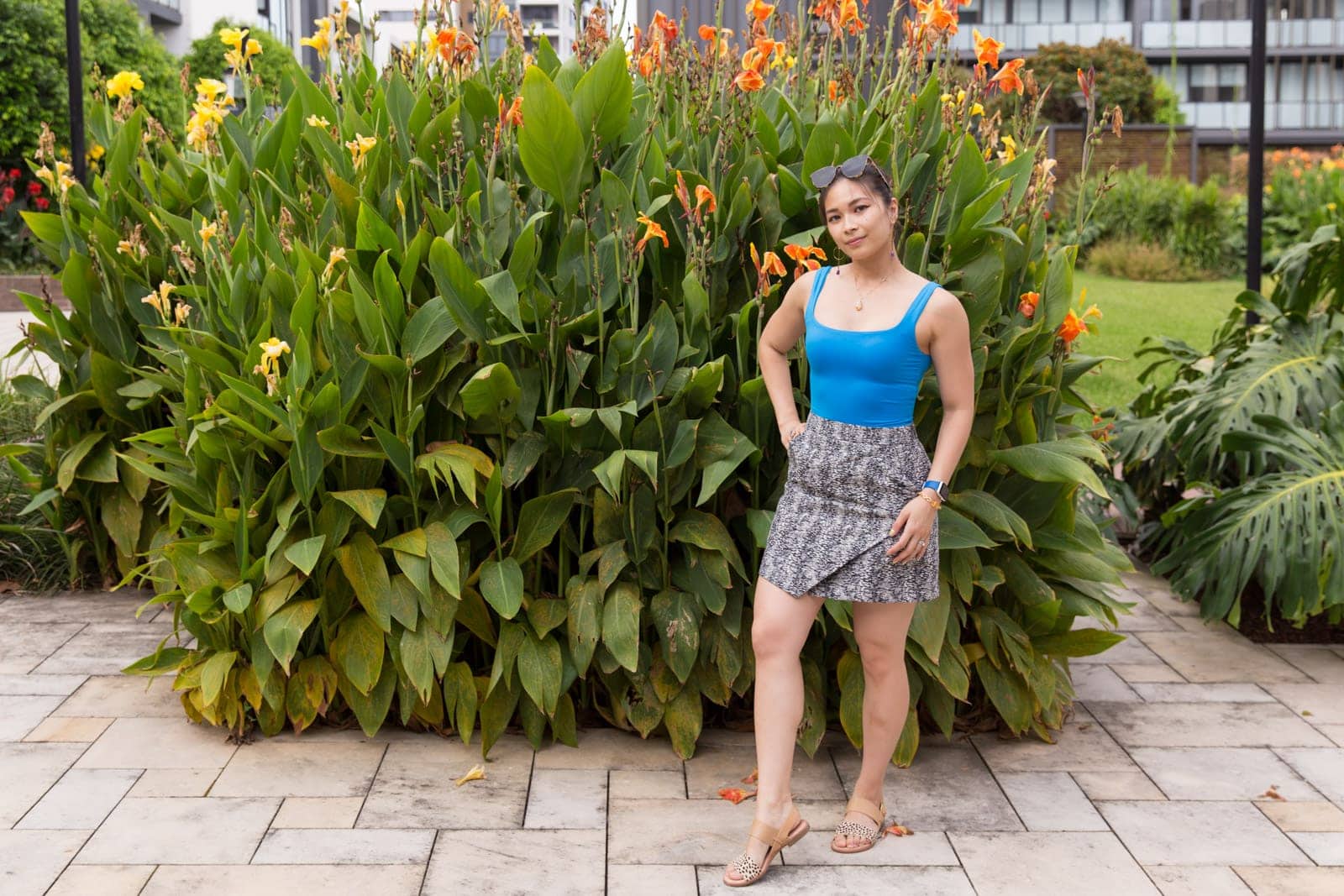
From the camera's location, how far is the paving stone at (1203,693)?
176 inches

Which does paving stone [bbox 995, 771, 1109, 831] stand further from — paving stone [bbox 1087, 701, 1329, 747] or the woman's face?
the woman's face

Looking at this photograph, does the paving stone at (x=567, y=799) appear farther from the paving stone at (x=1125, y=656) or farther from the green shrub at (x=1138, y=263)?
the green shrub at (x=1138, y=263)

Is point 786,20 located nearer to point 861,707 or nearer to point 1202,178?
point 861,707

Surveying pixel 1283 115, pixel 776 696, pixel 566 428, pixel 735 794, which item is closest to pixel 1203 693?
pixel 735 794

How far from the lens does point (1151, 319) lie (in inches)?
555

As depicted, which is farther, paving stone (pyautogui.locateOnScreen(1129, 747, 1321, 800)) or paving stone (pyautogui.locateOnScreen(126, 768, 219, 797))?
paving stone (pyautogui.locateOnScreen(1129, 747, 1321, 800))

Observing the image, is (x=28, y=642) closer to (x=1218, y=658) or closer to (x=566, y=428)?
(x=566, y=428)

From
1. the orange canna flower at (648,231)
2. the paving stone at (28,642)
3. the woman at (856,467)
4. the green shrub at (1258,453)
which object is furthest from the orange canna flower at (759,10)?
the paving stone at (28,642)

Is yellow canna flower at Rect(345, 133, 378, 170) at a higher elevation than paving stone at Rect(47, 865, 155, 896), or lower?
higher

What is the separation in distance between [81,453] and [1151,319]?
11.2 m

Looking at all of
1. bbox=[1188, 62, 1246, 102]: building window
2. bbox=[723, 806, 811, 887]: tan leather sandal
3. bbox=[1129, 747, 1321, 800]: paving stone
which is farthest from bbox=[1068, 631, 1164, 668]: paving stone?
bbox=[1188, 62, 1246, 102]: building window

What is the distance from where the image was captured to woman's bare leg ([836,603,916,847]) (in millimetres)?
3279

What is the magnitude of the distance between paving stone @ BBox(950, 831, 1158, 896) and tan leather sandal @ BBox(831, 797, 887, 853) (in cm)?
18

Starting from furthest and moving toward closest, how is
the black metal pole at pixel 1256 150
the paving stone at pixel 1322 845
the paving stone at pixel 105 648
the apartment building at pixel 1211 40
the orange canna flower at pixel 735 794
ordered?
the apartment building at pixel 1211 40
the black metal pole at pixel 1256 150
the paving stone at pixel 105 648
the orange canna flower at pixel 735 794
the paving stone at pixel 1322 845
